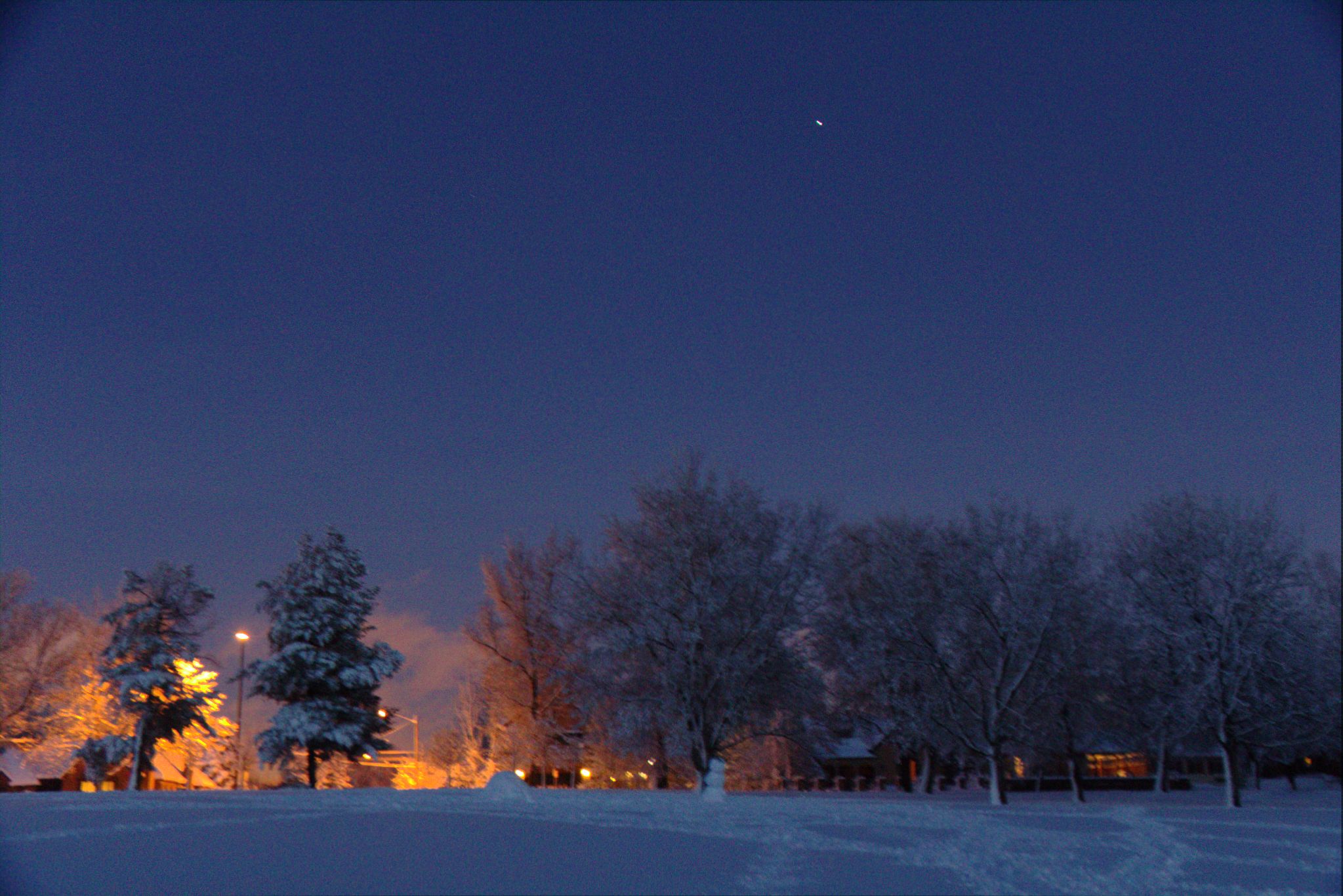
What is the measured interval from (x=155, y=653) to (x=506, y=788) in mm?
14947

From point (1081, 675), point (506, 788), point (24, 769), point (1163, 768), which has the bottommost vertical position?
point (1163, 768)

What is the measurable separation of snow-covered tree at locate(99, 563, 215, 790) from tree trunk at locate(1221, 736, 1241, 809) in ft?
108

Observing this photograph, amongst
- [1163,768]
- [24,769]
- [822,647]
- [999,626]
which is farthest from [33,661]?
[1163,768]

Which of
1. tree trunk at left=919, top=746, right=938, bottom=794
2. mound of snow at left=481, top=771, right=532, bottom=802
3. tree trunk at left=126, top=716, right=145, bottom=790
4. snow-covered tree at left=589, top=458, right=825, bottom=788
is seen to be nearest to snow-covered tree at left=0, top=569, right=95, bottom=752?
tree trunk at left=126, top=716, right=145, bottom=790

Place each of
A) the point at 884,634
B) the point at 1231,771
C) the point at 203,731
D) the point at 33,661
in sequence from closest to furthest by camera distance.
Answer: the point at 33,661
the point at 1231,771
the point at 203,731
the point at 884,634

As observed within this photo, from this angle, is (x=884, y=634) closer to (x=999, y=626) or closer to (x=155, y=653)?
(x=999, y=626)

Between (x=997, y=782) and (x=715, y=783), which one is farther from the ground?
(x=715, y=783)

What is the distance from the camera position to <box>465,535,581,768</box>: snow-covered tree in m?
42.7

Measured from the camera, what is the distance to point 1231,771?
2933 centimetres

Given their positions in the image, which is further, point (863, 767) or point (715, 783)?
point (863, 767)

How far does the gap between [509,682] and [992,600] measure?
2224 cm

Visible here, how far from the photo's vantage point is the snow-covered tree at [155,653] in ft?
100.0

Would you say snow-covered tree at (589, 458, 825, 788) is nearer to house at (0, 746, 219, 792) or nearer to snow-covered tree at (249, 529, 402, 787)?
snow-covered tree at (249, 529, 402, 787)

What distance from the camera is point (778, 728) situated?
116ft
